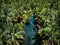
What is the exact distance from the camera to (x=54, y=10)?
16.4m

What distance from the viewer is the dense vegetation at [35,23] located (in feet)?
42.9

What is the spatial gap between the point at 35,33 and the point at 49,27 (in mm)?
2136

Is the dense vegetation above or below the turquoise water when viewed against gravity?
above

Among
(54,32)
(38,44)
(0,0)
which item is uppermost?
(0,0)

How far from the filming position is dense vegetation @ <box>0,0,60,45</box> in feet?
42.9

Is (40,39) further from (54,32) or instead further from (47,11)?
(47,11)

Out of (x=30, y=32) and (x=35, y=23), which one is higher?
(x=35, y=23)

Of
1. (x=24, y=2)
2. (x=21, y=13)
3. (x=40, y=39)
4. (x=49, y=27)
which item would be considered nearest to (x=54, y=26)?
(x=49, y=27)

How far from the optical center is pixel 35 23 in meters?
17.1

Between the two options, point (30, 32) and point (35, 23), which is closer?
point (30, 32)

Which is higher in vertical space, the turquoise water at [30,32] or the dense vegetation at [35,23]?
the dense vegetation at [35,23]

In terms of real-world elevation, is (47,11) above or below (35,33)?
above

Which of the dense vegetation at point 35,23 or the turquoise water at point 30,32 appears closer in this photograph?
the dense vegetation at point 35,23

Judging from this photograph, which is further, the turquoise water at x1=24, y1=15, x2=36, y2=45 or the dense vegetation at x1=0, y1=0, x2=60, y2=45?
the turquoise water at x1=24, y1=15, x2=36, y2=45
